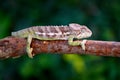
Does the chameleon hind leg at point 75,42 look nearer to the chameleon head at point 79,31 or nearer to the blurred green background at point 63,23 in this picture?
the chameleon head at point 79,31

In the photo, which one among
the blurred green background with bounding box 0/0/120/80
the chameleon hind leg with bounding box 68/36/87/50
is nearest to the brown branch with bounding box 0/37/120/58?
the chameleon hind leg with bounding box 68/36/87/50

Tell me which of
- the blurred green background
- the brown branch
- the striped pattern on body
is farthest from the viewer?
the blurred green background

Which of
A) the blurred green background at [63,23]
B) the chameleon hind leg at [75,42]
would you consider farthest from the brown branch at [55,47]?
the blurred green background at [63,23]

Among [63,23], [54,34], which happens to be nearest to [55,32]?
[54,34]

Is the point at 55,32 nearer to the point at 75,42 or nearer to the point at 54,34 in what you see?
the point at 54,34

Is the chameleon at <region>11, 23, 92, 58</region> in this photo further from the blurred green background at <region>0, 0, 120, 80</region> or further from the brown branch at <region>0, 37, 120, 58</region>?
the blurred green background at <region>0, 0, 120, 80</region>

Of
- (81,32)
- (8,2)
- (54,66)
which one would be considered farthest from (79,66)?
(81,32)

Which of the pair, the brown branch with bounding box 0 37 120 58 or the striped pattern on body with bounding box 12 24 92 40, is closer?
the brown branch with bounding box 0 37 120 58

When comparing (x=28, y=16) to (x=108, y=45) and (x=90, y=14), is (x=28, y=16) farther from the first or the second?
(x=108, y=45)
